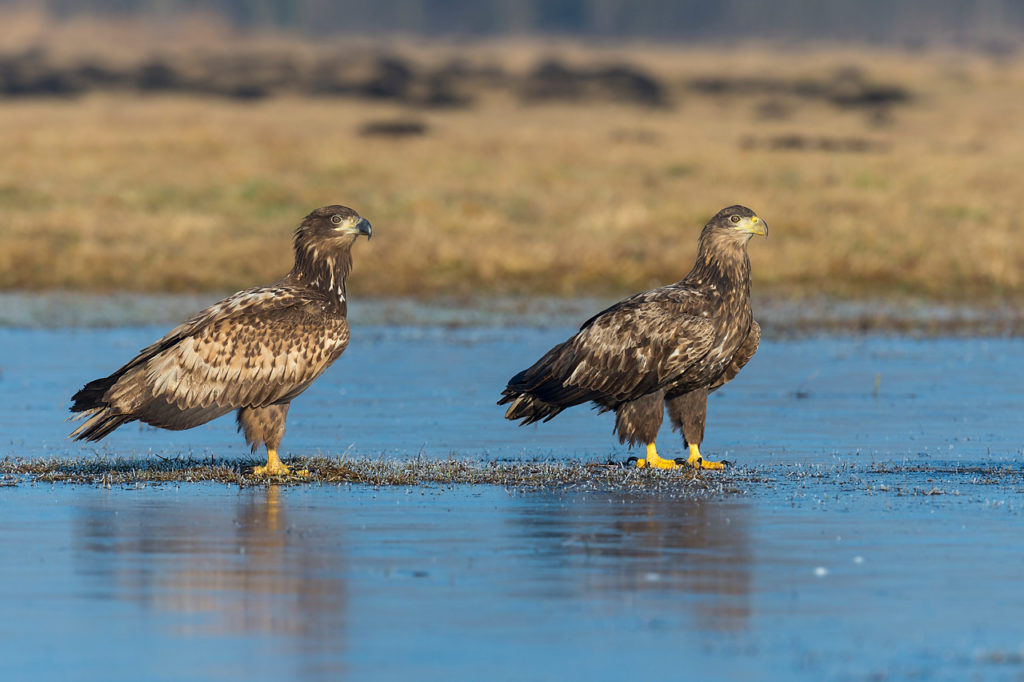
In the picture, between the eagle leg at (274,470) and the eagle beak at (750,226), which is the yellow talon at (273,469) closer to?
the eagle leg at (274,470)

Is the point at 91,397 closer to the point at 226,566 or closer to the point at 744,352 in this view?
the point at 226,566

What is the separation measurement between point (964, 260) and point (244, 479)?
18299 mm

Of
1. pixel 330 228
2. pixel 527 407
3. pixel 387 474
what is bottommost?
pixel 387 474

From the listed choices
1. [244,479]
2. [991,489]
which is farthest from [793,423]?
→ [244,479]

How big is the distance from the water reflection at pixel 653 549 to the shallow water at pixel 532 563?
2 cm

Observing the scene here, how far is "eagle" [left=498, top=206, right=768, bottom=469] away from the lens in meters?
13.1

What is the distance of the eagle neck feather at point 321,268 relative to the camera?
13.2 metres

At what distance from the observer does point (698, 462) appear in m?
13.3

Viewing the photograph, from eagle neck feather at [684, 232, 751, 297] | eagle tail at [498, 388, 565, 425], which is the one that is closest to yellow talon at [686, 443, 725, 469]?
eagle tail at [498, 388, 565, 425]

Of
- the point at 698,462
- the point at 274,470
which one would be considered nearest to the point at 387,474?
the point at 274,470

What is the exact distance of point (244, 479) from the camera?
12.4 m

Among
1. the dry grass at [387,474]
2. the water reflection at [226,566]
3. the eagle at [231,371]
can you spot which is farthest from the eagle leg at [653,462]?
the water reflection at [226,566]

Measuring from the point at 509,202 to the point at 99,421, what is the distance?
2489 cm

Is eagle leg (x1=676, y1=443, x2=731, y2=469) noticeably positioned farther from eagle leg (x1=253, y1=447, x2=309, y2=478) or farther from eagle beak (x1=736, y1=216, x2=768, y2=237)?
eagle leg (x1=253, y1=447, x2=309, y2=478)
